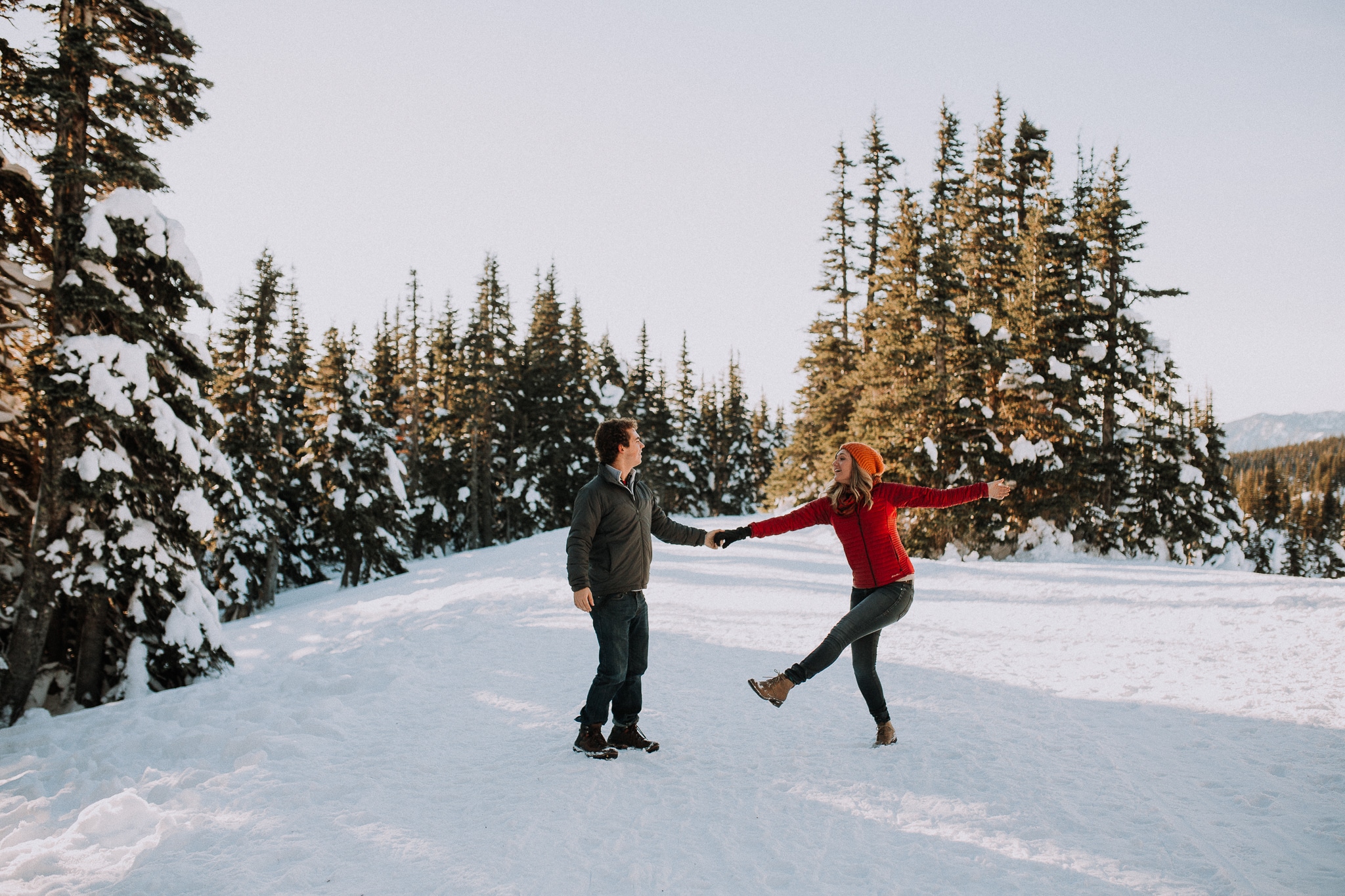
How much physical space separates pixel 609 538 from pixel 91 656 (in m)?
7.63

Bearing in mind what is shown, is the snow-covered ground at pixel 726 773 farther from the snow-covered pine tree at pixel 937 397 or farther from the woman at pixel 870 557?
the snow-covered pine tree at pixel 937 397

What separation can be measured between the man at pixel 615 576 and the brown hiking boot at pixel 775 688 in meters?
0.91

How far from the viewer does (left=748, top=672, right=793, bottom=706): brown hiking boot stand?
499cm

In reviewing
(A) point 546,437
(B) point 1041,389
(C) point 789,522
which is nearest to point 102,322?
(C) point 789,522

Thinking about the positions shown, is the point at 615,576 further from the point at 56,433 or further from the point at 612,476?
the point at 56,433

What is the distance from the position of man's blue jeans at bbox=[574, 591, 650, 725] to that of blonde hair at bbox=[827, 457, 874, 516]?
64.8 inches

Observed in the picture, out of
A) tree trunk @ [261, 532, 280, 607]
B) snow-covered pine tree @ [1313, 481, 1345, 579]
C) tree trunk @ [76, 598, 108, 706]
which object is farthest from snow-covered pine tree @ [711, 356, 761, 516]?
tree trunk @ [76, 598, 108, 706]

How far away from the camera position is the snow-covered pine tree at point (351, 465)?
26766 mm

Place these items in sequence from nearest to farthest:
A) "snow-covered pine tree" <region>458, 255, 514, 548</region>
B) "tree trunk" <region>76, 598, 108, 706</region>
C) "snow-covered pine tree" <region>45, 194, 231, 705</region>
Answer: "snow-covered pine tree" <region>45, 194, 231, 705</region> < "tree trunk" <region>76, 598, 108, 706</region> < "snow-covered pine tree" <region>458, 255, 514, 548</region>

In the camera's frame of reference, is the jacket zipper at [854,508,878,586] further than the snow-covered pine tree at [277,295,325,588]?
No

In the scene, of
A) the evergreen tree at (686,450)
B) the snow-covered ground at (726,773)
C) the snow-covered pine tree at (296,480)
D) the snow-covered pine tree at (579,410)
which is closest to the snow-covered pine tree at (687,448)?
the evergreen tree at (686,450)

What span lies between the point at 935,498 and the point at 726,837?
2.75 metres

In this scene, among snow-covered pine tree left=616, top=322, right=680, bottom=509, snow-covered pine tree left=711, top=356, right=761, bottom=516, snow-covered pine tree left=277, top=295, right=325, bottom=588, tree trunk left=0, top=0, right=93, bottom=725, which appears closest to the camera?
tree trunk left=0, top=0, right=93, bottom=725

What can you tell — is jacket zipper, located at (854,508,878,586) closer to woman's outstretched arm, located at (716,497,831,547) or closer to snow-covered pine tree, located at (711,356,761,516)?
woman's outstretched arm, located at (716,497,831,547)
